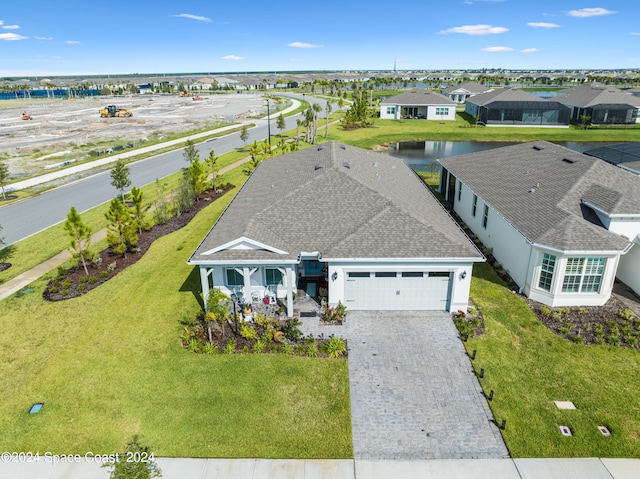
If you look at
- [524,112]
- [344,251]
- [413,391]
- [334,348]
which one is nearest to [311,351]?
[334,348]

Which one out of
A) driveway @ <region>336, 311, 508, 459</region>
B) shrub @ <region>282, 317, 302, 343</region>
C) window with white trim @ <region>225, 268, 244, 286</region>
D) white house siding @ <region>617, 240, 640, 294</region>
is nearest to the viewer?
driveway @ <region>336, 311, 508, 459</region>

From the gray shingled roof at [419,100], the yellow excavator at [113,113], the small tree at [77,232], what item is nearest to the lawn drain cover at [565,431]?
the small tree at [77,232]

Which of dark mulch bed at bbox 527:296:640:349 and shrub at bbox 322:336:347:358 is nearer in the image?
shrub at bbox 322:336:347:358

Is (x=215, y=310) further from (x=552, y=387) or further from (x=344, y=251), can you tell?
(x=552, y=387)

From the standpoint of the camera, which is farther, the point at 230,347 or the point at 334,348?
the point at 230,347

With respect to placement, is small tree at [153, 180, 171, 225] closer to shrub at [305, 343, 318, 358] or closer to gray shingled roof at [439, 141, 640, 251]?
shrub at [305, 343, 318, 358]

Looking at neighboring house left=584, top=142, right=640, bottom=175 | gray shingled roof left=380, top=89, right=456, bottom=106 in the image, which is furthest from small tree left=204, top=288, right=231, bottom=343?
gray shingled roof left=380, top=89, right=456, bottom=106

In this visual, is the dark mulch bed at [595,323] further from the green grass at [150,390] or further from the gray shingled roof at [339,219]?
the green grass at [150,390]
